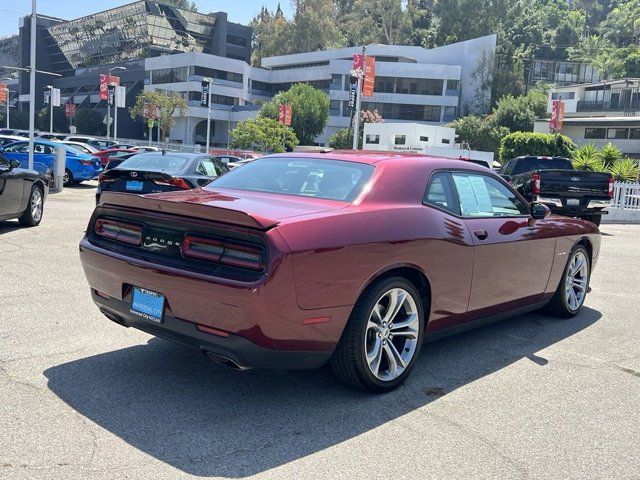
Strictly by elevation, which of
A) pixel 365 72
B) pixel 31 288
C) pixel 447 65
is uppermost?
pixel 447 65

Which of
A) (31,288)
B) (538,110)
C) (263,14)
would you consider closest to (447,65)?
(538,110)

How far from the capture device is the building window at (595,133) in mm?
58281

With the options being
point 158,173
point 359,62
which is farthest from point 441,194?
point 359,62

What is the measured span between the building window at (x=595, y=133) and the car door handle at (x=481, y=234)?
5922 centimetres

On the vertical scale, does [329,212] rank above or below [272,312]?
above

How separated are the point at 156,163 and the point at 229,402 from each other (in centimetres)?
816

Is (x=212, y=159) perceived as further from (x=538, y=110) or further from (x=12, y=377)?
(x=538, y=110)

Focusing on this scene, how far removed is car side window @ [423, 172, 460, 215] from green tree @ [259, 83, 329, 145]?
59988mm

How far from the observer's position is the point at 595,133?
58688 millimetres

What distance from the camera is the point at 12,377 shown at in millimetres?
4180

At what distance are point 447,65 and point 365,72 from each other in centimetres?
4620

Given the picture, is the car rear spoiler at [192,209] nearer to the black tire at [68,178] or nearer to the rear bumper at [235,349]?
the rear bumper at [235,349]

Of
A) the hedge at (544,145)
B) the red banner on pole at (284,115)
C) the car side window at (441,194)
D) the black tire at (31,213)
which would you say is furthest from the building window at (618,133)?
the car side window at (441,194)

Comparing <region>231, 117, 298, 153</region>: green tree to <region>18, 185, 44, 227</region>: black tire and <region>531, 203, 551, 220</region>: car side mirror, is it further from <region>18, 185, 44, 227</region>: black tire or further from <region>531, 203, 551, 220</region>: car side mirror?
<region>531, 203, 551, 220</region>: car side mirror
